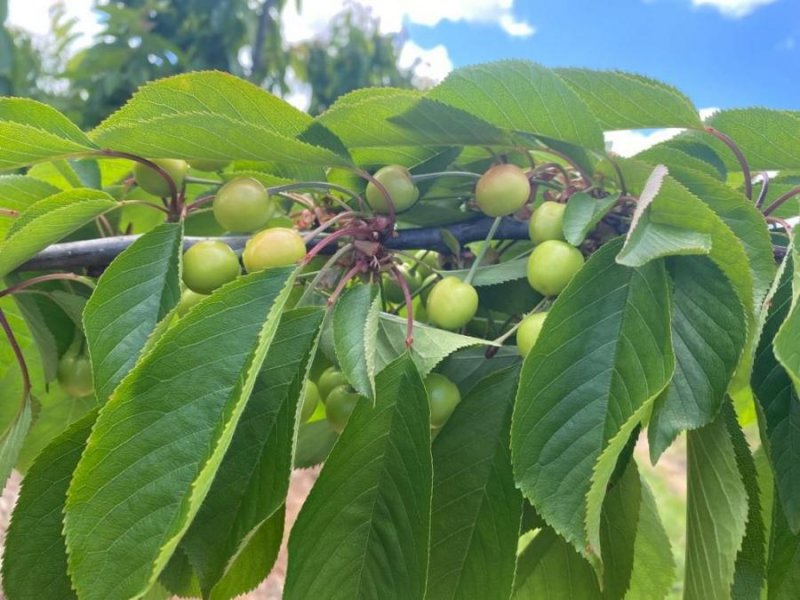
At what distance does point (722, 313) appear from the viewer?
0.50 metres

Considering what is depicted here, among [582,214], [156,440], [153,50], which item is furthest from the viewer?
[153,50]

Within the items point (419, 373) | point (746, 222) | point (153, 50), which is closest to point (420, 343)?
point (419, 373)

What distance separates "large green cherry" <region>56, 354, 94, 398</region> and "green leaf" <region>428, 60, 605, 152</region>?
1.45 feet

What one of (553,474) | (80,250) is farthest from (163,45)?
(553,474)

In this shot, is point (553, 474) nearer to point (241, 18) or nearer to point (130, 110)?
point (130, 110)

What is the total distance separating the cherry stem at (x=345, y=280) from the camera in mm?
544

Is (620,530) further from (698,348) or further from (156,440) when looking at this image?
(156,440)

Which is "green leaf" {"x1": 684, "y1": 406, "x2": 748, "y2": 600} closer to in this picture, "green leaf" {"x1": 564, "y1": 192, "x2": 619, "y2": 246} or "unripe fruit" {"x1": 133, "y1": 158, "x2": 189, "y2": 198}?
"green leaf" {"x1": 564, "y1": 192, "x2": 619, "y2": 246}

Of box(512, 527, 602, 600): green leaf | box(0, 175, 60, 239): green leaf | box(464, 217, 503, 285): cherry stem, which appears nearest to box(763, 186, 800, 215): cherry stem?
box(464, 217, 503, 285): cherry stem

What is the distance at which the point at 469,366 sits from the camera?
0.64m

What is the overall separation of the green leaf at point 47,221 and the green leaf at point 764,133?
52 centimetres

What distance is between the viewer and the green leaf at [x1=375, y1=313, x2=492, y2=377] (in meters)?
0.54

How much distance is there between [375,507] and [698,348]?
25cm

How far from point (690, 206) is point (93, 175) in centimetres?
63
